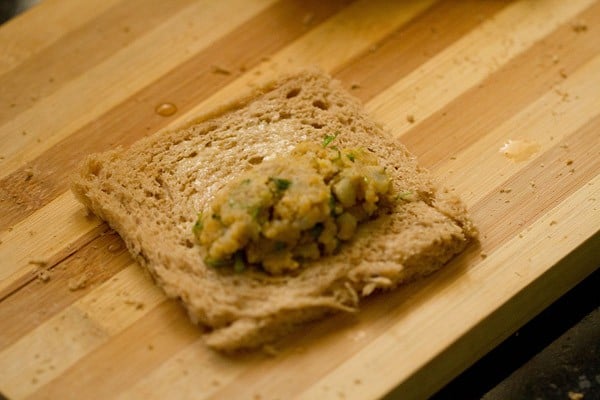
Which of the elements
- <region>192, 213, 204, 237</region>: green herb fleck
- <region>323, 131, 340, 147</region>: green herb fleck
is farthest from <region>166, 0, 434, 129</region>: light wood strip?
<region>192, 213, 204, 237</region>: green herb fleck

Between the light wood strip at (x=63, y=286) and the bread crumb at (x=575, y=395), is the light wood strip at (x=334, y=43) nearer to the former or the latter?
the light wood strip at (x=63, y=286)

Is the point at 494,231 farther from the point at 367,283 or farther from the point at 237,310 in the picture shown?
the point at 237,310

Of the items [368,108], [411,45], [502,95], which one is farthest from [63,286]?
[502,95]

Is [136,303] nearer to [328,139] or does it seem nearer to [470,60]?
[328,139]

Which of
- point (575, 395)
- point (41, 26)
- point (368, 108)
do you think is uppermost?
point (41, 26)

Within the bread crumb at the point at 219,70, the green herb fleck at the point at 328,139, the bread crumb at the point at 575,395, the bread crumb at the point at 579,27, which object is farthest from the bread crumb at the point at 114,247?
the bread crumb at the point at 579,27

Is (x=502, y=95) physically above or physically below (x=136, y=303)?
above

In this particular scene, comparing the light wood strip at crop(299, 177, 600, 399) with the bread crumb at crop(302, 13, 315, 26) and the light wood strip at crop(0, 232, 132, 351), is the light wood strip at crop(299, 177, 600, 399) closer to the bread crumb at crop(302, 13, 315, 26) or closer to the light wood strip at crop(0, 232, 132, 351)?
the light wood strip at crop(0, 232, 132, 351)
